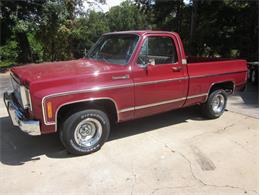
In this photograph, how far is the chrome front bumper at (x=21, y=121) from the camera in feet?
12.5

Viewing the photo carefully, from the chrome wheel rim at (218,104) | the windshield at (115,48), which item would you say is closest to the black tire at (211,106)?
the chrome wheel rim at (218,104)

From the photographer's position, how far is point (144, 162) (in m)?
4.11

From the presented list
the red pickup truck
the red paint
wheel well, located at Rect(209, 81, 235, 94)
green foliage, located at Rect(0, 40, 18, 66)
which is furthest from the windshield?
green foliage, located at Rect(0, 40, 18, 66)

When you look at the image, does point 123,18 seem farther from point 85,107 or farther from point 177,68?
point 85,107

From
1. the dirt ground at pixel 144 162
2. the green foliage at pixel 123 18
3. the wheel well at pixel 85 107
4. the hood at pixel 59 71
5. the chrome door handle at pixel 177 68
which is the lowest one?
the dirt ground at pixel 144 162

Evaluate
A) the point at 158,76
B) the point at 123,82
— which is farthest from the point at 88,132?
the point at 158,76

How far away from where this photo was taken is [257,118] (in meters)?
6.20

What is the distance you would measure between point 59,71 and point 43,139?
1.39 metres

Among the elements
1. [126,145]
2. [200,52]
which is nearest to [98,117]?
[126,145]

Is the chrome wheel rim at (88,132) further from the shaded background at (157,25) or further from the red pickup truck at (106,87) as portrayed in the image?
the shaded background at (157,25)

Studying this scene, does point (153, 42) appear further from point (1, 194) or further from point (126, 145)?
point (1, 194)

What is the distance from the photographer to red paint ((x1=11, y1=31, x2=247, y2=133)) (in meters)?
3.87

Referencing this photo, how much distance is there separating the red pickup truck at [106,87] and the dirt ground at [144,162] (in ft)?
1.46

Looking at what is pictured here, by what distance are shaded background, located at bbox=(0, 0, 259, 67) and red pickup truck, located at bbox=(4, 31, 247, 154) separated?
26.7 ft
